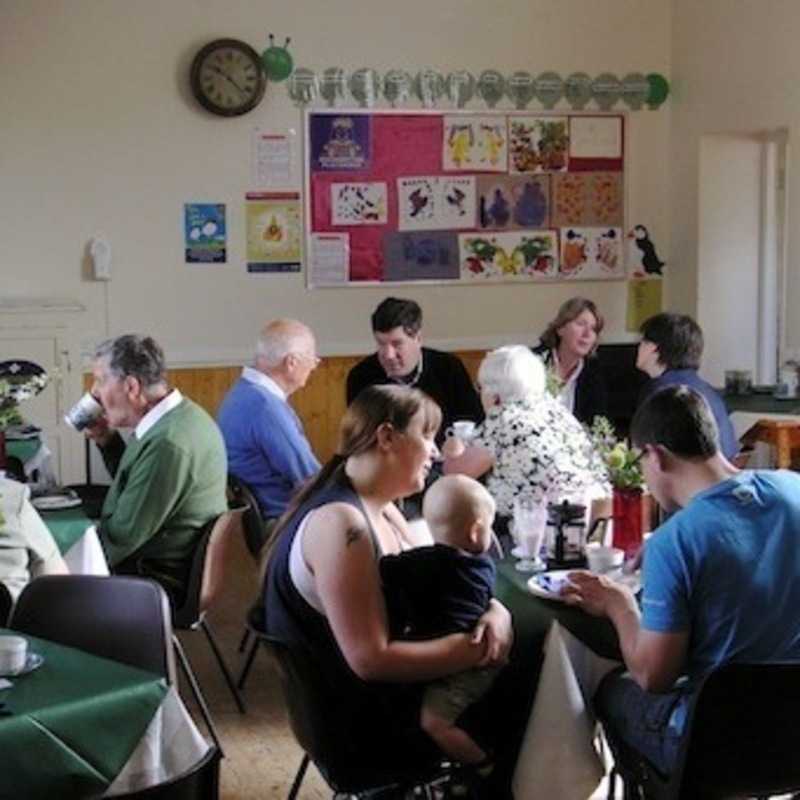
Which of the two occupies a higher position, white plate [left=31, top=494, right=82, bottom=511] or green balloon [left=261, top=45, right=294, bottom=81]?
green balloon [left=261, top=45, right=294, bottom=81]

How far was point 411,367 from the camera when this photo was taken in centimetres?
583

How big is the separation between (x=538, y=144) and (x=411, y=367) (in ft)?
7.97

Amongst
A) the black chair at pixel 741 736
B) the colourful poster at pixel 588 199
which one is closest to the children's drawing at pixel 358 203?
the colourful poster at pixel 588 199

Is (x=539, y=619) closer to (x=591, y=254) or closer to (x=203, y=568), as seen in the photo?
(x=203, y=568)

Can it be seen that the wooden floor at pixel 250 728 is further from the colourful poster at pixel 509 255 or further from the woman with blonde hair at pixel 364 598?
the colourful poster at pixel 509 255

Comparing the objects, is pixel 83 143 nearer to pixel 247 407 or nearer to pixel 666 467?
pixel 247 407

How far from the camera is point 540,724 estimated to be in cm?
303

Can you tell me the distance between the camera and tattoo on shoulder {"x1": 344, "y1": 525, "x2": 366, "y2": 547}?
274 centimetres

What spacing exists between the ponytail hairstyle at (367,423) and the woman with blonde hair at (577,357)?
116 inches

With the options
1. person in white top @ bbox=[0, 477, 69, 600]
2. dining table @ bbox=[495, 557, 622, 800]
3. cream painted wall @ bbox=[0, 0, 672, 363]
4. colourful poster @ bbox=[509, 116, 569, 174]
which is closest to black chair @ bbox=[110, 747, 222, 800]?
dining table @ bbox=[495, 557, 622, 800]

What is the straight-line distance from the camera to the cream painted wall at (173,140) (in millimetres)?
6977

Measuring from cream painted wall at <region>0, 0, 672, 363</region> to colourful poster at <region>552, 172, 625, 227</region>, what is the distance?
571 millimetres

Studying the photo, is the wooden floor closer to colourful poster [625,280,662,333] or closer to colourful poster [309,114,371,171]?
colourful poster [309,114,371,171]

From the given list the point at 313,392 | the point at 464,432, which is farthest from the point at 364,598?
the point at 313,392
